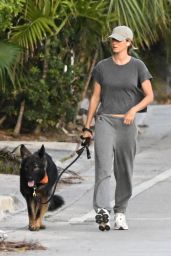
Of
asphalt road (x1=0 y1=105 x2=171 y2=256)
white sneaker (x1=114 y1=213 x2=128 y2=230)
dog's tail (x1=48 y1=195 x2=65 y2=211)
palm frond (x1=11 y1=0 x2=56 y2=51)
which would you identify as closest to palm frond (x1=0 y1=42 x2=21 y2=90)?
palm frond (x1=11 y1=0 x2=56 y2=51)

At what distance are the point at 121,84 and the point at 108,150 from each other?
0.65 meters

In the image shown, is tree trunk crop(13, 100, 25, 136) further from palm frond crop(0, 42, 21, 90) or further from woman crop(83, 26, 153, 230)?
woman crop(83, 26, 153, 230)

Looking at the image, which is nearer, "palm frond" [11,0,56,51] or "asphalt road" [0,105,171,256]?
"asphalt road" [0,105,171,256]

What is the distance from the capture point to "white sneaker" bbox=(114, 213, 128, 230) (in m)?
10.4

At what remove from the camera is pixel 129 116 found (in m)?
10.1

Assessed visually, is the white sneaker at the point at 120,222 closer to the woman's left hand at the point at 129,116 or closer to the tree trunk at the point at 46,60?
the woman's left hand at the point at 129,116

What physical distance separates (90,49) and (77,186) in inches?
294

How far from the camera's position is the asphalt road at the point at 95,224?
30.1 ft

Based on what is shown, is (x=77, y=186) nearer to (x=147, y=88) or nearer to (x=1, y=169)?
(x=1, y=169)

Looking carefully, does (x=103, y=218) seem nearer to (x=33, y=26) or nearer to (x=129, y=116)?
(x=129, y=116)

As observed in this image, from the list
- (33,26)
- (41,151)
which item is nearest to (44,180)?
(41,151)

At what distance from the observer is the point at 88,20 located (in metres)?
19.5

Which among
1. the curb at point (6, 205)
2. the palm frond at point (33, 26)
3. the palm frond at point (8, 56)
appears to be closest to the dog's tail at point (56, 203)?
the curb at point (6, 205)

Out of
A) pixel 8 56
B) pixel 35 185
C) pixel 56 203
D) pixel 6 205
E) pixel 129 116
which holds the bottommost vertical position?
pixel 6 205
